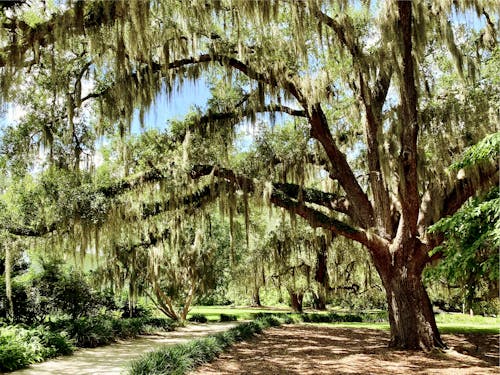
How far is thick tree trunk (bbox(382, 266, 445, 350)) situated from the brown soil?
0.25 metres

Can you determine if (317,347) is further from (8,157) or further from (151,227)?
(8,157)

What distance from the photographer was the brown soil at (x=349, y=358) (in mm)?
6602

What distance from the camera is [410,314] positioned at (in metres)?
7.93

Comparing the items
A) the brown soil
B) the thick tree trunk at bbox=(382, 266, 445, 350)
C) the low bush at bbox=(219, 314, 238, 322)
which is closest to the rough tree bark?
the thick tree trunk at bbox=(382, 266, 445, 350)

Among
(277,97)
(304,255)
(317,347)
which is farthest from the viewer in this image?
(304,255)

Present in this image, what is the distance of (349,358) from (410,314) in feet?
4.40

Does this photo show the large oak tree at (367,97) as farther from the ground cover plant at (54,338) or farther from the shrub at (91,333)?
the shrub at (91,333)

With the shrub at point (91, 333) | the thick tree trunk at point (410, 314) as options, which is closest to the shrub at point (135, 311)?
the shrub at point (91, 333)

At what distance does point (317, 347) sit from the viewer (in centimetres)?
948

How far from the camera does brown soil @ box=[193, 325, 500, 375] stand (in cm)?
660

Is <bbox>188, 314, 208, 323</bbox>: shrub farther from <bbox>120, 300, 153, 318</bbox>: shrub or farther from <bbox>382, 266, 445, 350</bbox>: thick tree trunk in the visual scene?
<bbox>382, 266, 445, 350</bbox>: thick tree trunk

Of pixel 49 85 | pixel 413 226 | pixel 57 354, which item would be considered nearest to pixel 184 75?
pixel 49 85

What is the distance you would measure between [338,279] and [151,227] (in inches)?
378

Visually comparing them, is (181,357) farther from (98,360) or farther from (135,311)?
(135,311)
